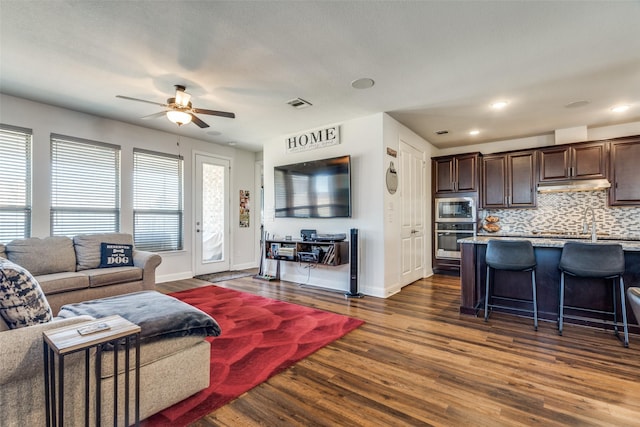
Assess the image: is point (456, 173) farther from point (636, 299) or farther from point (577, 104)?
point (636, 299)

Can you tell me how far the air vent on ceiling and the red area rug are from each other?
2650 mm

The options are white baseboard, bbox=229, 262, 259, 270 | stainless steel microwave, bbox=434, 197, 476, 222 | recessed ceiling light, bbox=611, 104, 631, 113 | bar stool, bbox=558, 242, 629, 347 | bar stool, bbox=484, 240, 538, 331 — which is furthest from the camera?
white baseboard, bbox=229, 262, 259, 270

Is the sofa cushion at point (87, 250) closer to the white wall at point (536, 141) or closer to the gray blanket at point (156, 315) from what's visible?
the gray blanket at point (156, 315)

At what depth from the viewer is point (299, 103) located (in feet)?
13.0

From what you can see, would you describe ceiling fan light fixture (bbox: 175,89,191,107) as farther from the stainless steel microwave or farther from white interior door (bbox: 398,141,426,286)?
the stainless steel microwave

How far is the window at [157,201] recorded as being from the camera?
16.4ft

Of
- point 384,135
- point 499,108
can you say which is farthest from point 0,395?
point 499,108

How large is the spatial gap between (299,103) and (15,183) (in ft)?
12.3

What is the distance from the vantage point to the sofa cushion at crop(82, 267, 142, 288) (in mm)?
3463

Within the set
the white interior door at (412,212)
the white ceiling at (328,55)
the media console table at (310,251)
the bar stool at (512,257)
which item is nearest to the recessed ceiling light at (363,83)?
the white ceiling at (328,55)

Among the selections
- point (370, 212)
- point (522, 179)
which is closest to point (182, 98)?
point (370, 212)

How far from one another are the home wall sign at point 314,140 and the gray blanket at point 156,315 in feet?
11.2

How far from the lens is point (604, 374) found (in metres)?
2.23

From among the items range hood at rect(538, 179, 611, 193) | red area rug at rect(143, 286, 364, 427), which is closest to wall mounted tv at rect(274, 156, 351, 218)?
red area rug at rect(143, 286, 364, 427)
